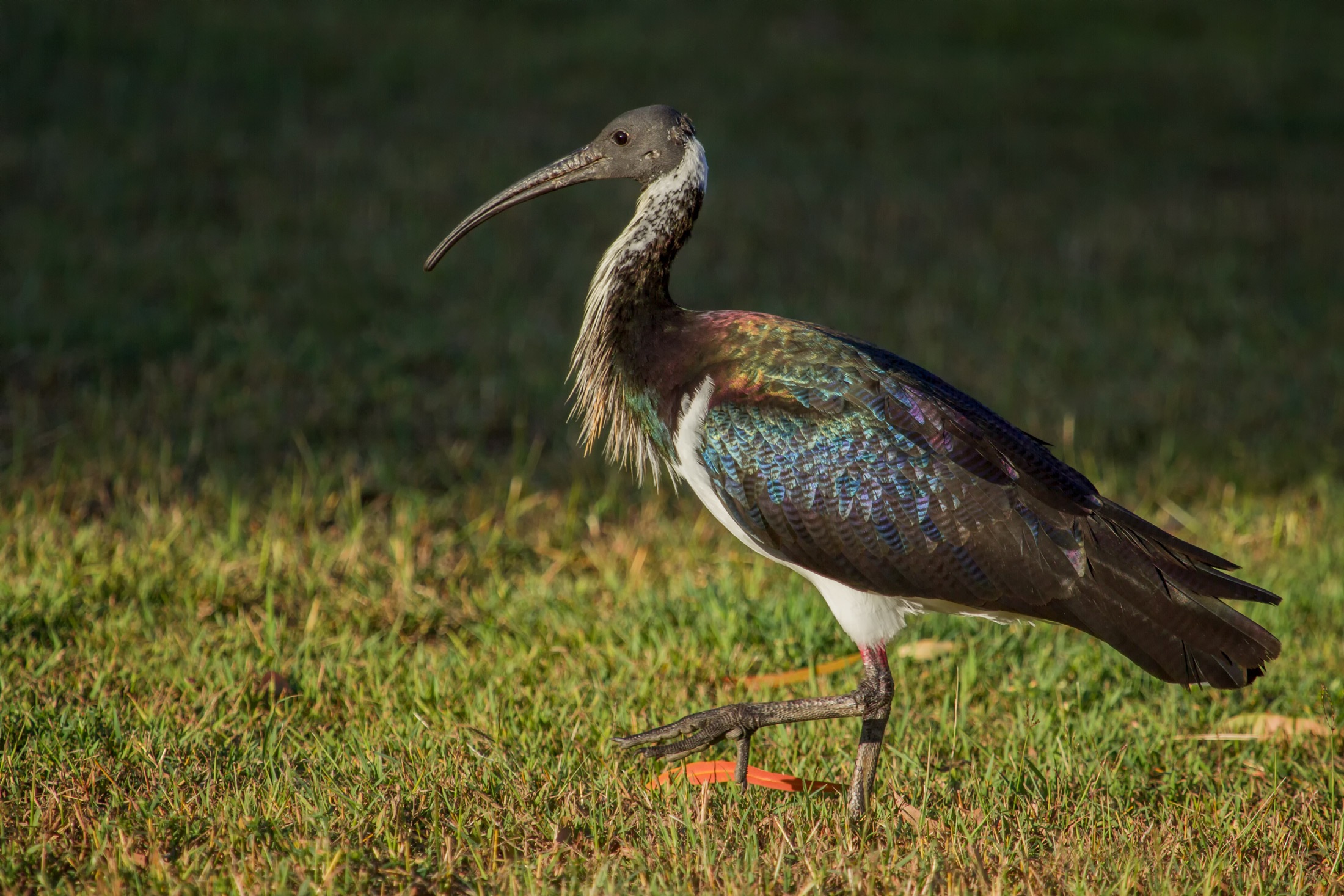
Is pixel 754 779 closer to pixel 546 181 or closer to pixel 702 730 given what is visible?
pixel 702 730

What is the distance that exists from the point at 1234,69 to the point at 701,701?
Result: 11.2 meters

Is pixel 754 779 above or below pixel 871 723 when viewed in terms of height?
below

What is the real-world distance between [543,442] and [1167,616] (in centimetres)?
335

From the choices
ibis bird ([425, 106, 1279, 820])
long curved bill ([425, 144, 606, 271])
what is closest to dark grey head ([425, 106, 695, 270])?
long curved bill ([425, 144, 606, 271])

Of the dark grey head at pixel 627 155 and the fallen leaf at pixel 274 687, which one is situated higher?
the dark grey head at pixel 627 155

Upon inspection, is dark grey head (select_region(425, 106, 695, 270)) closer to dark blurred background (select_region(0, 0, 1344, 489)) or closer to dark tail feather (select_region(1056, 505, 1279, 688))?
dark tail feather (select_region(1056, 505, 1279, 688))

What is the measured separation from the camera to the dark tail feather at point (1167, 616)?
3.85 m

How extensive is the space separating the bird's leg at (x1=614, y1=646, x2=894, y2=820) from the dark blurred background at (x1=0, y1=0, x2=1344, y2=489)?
2464 millimetres

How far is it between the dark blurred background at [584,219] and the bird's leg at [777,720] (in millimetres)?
2464

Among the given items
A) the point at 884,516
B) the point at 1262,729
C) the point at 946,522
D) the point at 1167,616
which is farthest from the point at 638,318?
the point at 1262,729

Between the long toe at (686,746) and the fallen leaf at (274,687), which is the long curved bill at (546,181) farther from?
the long toe at (686,746)

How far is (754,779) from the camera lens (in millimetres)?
4012

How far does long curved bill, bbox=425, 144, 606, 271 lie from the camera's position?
15.3ft

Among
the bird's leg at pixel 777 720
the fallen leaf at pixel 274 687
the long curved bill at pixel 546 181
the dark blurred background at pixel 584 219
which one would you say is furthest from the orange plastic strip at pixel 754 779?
the dark blurred background at pixel 584 219
